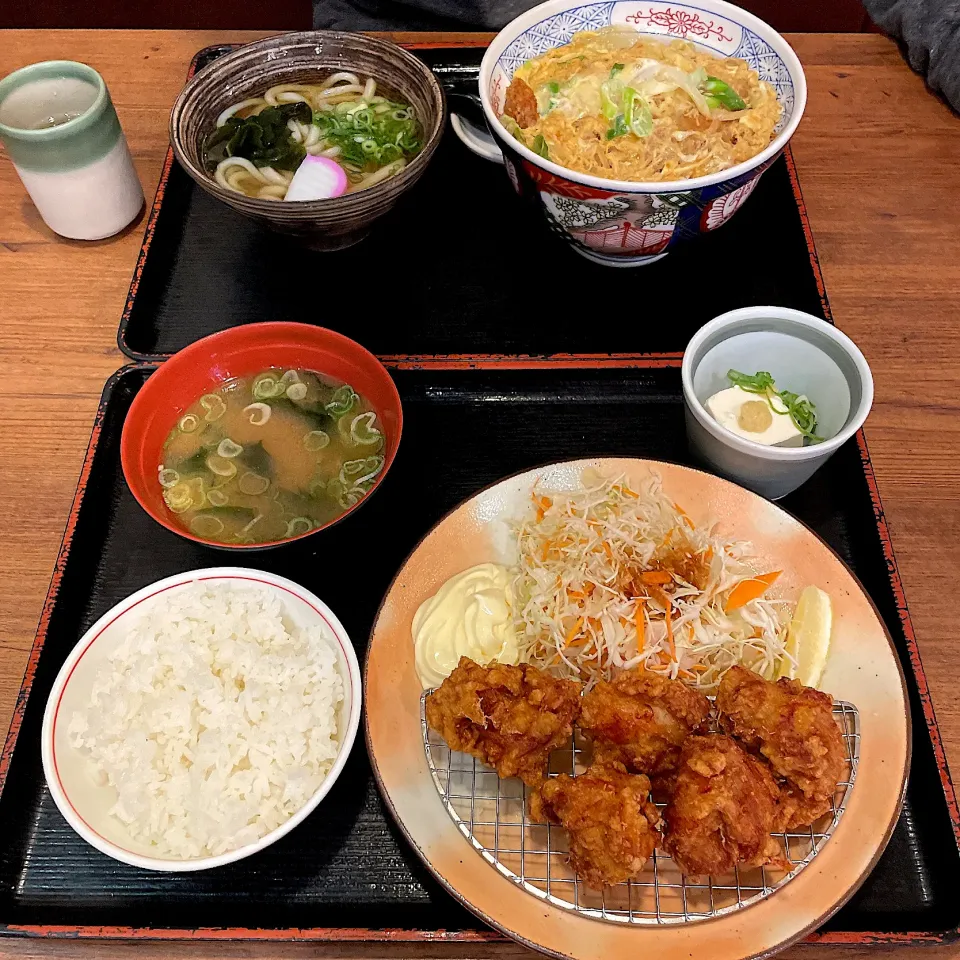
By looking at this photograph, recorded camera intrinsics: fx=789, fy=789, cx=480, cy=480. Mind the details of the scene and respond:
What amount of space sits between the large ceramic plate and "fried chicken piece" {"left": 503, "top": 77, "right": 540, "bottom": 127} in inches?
36.9

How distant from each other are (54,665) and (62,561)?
0.24 m

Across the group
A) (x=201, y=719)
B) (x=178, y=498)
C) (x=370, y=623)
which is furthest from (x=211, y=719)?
(x=178, y=498)

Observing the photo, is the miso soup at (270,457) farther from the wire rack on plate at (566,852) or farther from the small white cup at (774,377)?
the small white cup at (774,377)

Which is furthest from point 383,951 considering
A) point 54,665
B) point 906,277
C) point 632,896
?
point 906,277

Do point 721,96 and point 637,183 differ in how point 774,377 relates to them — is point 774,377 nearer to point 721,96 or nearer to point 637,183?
point 637,183

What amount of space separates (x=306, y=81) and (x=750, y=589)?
2.01 metres

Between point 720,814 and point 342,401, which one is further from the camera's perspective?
point 342,401

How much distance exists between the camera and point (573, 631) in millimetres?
1700

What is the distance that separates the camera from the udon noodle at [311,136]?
2.29 metres

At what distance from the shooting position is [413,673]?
160 cm

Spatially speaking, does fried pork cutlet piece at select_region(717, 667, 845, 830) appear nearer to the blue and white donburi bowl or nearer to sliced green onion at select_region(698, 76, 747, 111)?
the blue and white donburi bowl

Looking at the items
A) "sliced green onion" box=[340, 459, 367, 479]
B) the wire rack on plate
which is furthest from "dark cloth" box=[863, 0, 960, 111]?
"sliced green onion" box=[340, 459, 367, 479]

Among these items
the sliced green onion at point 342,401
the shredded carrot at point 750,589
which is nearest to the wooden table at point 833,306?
the shredded carrot at point 750,589

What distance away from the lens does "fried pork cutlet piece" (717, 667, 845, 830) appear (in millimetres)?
1385
